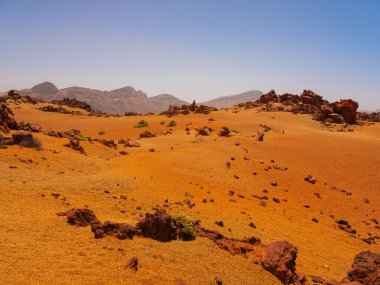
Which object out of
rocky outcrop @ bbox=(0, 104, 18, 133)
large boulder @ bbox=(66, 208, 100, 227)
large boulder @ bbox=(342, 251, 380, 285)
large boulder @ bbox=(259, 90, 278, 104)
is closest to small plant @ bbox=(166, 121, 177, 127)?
rocky outcrop @ bbox=(0, 104, 18, 133)

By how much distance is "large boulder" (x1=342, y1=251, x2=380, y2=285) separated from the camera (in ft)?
27.1

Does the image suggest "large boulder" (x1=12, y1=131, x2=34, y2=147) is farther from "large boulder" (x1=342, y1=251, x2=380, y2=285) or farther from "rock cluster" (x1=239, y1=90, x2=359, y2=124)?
"rock cluster" (x1=239, y1=90, x2=359, y2=124)

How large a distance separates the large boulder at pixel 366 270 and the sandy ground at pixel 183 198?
5.23 ft

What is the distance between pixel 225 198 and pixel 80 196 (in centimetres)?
638

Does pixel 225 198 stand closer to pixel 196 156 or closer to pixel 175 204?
pixel 175 204

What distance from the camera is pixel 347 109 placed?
43.4 metres

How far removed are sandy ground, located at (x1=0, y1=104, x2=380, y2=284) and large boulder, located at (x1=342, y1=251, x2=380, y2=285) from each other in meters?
1.59

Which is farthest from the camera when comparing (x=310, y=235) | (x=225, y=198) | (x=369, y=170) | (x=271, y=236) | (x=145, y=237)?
(x=369, y=170)

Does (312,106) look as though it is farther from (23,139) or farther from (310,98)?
(23,139)

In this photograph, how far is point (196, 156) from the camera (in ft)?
70.1

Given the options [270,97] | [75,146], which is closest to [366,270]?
[75,146]

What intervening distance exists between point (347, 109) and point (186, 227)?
39625mm

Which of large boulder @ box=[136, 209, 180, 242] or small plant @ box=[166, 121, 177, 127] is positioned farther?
small plant @ box=[166, 121, 177, 127]

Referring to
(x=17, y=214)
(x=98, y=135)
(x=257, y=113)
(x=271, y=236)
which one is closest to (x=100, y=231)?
(x=17, y=214)
